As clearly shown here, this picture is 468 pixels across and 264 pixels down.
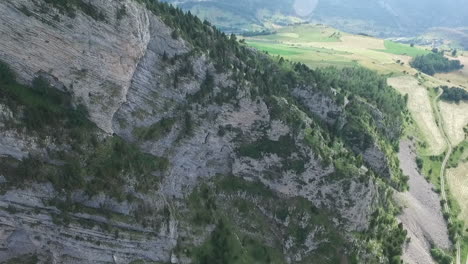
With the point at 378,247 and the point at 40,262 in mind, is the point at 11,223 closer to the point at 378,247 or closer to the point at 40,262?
the point at 40,262

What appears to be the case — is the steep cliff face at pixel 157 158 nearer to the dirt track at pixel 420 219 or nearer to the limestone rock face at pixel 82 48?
the limestone rock face at pixel 82 48

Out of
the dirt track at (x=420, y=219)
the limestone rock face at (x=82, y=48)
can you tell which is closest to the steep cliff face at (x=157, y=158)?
the limestone rock face at (x=82, y=48)

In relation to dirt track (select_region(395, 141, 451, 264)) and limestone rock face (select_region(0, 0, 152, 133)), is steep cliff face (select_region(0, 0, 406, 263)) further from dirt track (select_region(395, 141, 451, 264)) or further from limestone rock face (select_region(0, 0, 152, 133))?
dirt track (select_region(395, 141, 451, 264))

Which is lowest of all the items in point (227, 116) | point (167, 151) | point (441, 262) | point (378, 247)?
point (441, 262)

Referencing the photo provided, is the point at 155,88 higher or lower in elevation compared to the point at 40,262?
higher

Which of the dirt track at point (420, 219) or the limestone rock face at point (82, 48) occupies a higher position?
the limestone rock face at point (82, 48)

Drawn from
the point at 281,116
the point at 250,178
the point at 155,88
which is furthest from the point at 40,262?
the point at 281,116

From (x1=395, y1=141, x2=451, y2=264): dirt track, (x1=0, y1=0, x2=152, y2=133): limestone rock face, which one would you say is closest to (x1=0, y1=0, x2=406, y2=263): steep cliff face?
(x1=0, y1=0, x2=152, y2=133): limestone rock face

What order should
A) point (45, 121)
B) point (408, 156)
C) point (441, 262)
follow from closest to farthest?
1. point (45, 121)
2. point (441, 262)
3. point (408, 156)
